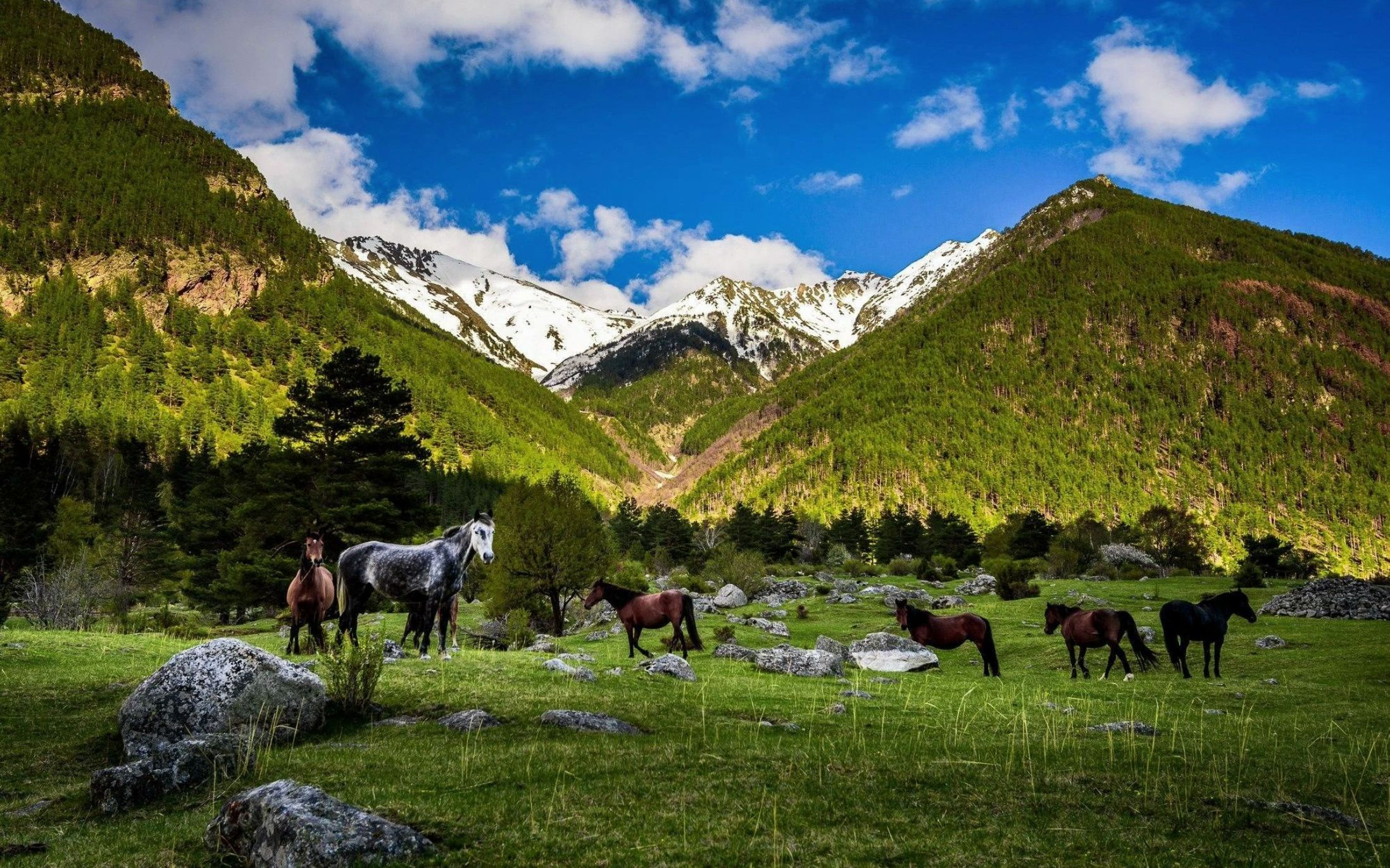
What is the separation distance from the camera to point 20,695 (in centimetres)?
1324

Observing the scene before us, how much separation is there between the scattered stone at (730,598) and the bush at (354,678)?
41920 mm

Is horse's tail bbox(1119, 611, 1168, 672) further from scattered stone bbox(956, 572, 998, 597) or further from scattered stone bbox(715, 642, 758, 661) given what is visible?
scattered stone bbox(956, 572, 998, 597)

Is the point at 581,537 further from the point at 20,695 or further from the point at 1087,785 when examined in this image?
the point at 1087,785

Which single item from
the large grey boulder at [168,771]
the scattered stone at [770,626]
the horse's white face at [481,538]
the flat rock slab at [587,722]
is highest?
the horse's white face at [481,538]

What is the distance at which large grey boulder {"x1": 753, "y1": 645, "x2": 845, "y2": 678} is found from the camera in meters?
21.8

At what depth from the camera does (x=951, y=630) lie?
75.0 ft

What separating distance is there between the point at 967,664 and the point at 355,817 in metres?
25.6

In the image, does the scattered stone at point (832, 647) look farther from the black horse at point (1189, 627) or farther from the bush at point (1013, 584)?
the bush at point (1013, 584)

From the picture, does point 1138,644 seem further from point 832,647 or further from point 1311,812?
point 1311,812

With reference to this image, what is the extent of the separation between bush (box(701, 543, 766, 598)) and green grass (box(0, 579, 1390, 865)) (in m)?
42.7

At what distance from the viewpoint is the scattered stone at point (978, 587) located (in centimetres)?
5468

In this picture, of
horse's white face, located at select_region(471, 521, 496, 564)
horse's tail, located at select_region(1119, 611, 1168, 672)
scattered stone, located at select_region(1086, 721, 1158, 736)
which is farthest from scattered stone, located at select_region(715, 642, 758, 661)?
scattered stone, located at select_region(1086, 721, 1158, 736)

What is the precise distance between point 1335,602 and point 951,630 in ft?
80.6

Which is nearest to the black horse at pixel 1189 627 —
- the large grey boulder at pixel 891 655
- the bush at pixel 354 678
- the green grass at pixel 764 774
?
the green grass at pixel 764 774
